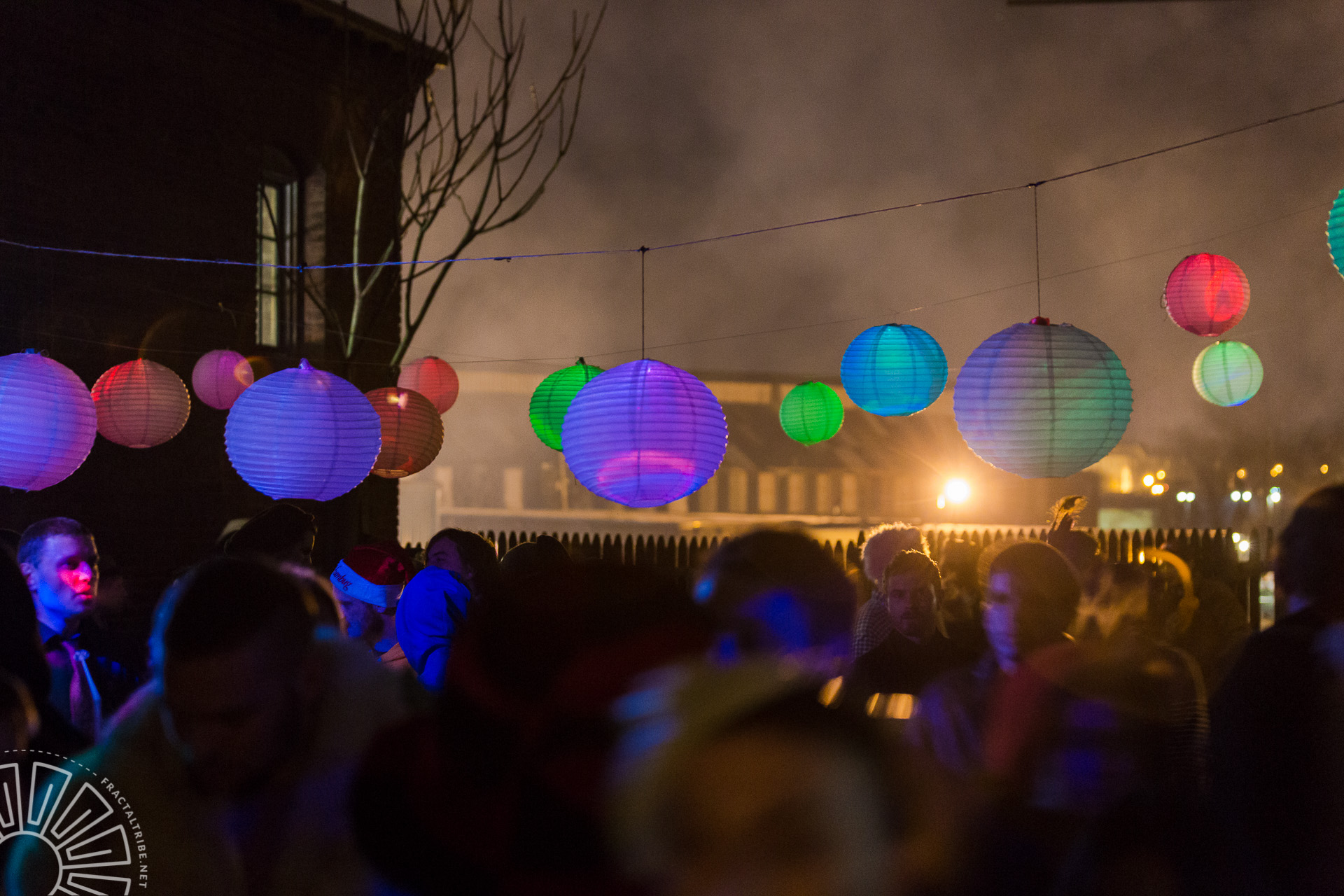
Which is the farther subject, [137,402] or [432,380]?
[432,380]

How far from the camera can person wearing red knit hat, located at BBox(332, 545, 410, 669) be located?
4602 mm

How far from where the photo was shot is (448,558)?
4566 millimetres

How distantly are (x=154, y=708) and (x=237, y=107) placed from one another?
1187cm

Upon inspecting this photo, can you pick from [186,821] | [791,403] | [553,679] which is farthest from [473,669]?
[791,403]

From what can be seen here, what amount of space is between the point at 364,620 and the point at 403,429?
116 inches

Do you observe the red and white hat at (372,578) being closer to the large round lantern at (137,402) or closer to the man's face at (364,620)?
the man's face at (364,620)

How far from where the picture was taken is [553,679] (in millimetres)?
1060

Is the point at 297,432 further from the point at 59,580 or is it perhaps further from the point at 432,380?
the point at 432,380

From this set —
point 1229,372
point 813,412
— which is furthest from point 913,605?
point 1229,372

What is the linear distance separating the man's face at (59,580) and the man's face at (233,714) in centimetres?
212

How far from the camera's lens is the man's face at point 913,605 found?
3410mm

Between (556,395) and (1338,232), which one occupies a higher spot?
(1338,232)

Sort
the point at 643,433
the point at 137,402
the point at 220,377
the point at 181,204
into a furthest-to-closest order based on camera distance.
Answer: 1. the point at 181,204
2. the point at 220,377
3. the point at 137,402
4. the point at 643,433

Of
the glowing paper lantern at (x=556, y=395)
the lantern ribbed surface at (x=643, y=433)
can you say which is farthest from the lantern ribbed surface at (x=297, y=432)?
the glowing paper lantern at (x=556, y=395)
